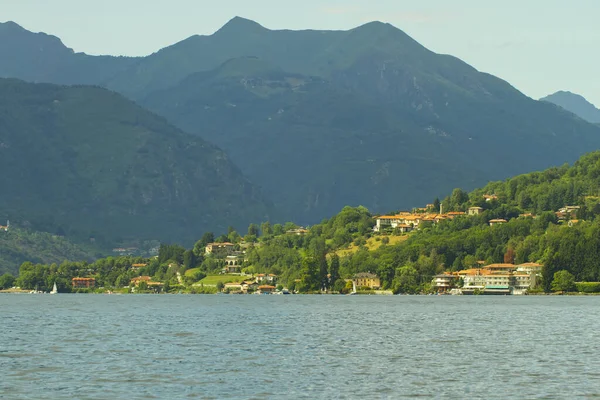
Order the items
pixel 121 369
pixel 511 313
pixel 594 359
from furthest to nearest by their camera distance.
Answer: pixel 511 313 < pixel 594 359 < pixel 121 369

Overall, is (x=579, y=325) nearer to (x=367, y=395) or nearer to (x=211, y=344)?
(x=211, y=344)

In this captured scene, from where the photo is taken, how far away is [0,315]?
17662 cm

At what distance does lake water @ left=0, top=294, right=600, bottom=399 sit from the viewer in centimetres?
7819

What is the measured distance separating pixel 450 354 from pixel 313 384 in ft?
71.8

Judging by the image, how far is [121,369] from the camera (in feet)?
291

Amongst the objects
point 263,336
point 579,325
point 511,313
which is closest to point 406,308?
point 511,313

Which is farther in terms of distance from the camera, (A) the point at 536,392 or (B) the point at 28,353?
(B) the point at 28,353

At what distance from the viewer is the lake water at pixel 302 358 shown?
78.2 meters

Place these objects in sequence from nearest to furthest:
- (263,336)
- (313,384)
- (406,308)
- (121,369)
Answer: (313,384)
(121,369)
(263,336)
(406,308)

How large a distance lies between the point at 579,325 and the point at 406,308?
5751 centimetres

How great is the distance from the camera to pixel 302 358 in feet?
317

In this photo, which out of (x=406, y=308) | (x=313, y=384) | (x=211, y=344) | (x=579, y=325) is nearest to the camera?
(x=313, y=384)

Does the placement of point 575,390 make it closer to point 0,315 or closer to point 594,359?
point 594,359

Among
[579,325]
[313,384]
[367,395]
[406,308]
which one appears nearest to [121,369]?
[313,384]
